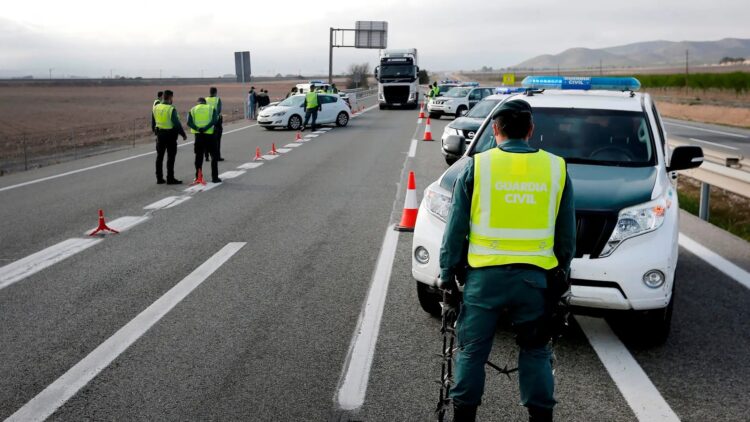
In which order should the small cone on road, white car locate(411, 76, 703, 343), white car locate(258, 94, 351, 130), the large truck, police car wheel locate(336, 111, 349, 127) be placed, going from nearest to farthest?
1. white car locate(411, 76, 703, 343)
2. the small cone on road
3. white car locate(258, 94, 351, 130)
4. police car wheel locate(336, 111, 349, 127)
5. the large truck

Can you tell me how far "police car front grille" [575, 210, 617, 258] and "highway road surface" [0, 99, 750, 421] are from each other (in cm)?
77

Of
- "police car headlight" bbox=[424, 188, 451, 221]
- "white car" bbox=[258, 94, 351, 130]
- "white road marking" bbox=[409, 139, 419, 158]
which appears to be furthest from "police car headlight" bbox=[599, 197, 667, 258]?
"white car" bbox=[258, 94, 351, 130]

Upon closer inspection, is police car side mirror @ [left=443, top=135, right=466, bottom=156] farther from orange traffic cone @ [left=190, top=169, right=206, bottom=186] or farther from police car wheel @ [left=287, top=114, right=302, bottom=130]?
police car wheel @ [left=287, top=114, right=302, bottom=130]

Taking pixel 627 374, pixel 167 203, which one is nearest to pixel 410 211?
pixel 167 203

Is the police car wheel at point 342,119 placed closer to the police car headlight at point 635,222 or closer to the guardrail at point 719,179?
the guardrail at point 719,179

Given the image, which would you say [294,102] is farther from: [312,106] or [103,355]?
[103,355]

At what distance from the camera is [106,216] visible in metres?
11.4

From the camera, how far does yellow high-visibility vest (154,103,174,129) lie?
14.7 m

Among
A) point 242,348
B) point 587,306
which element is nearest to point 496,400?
point 587,306

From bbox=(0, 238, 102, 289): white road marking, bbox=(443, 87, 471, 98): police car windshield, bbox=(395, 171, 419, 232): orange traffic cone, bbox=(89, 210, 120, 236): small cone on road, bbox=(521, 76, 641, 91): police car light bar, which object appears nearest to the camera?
bbox=(0, 238, 102, 289): white road marking

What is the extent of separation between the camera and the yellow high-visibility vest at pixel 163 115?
14727 millimetres

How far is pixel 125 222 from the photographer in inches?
427

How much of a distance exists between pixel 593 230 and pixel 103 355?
11.7ft

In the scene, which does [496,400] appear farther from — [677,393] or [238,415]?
[238,415]
